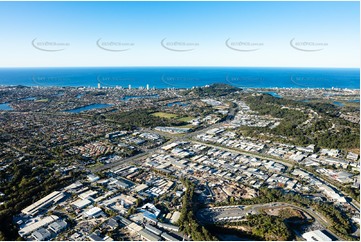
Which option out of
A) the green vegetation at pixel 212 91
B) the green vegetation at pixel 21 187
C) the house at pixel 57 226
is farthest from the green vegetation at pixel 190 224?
the green vegetation at pixel 212 91

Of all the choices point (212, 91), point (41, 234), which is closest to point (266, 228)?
point (41, 234)

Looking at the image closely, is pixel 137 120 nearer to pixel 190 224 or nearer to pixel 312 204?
pixel 190 224

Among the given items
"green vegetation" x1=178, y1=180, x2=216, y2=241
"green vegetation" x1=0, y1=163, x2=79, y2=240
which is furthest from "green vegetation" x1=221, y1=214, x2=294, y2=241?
"green vegetation" x1=0, y1=163, x2=79, y2=240

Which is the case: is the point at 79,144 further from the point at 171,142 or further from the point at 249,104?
the point at 249,104

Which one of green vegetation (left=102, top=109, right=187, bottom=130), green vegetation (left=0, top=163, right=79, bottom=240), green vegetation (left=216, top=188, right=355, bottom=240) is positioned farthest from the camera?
green vegetation (left=102, top=109, right=187, bottom=130)

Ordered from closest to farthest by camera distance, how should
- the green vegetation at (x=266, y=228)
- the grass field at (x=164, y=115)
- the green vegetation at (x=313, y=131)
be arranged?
the green vegetation at (x=266, y=228) → the green vegetation at (x=313, y=131) → the grass field at (x=164, y=115)

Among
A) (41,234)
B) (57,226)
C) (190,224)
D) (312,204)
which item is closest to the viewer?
(41,234)

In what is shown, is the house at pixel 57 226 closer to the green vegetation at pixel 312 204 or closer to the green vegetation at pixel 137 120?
the green vegetation at pixel 312 204

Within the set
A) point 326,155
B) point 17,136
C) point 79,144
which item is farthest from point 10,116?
point 326,155

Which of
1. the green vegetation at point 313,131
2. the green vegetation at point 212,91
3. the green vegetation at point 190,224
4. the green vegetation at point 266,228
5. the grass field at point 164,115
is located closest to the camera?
the green vegetation at point 190,224

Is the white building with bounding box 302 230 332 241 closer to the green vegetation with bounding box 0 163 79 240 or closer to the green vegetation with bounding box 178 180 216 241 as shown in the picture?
the green vegetation with bounding box 178 180 216 241
